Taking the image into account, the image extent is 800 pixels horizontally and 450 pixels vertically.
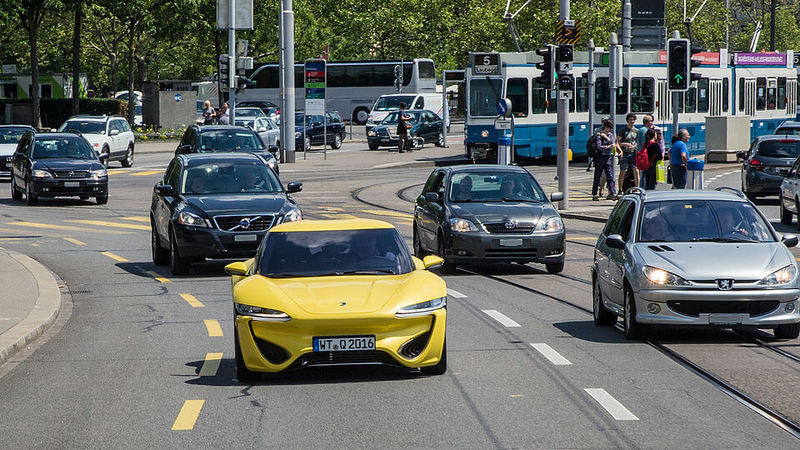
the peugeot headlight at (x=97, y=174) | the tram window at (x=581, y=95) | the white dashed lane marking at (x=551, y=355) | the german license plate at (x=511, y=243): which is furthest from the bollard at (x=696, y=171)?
the tram window at (x=581, y=95)

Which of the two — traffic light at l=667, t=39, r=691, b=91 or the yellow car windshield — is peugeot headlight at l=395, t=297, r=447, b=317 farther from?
traffic light at l=667, t=39, r=691, b=91

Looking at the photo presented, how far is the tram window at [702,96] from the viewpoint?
159 feet

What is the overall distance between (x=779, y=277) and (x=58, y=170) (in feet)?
72.9

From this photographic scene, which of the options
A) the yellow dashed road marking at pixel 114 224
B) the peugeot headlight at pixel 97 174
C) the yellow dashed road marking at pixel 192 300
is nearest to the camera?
A: the yellow dashed road marking at pixel 192 300

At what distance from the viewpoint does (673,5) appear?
84.4 metres

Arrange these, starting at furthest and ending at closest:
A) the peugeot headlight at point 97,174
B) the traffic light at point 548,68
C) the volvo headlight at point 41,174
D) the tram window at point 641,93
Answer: the tram window at point 641,93
the peugeot headlight at point 97,174
the volvo headlight at point 41,174
the traffic light at point 548,68

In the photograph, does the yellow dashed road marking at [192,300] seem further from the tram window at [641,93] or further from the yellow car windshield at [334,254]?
the tram window at [641,93]

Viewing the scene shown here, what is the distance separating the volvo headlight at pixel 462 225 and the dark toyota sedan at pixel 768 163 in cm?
1456

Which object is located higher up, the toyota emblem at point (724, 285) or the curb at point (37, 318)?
the toyota emblem at point (724, 285)

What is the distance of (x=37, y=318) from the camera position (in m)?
13.4

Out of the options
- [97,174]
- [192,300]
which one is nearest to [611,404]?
[192,300]

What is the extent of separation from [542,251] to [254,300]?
27.6ft

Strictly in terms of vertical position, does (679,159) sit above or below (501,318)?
above

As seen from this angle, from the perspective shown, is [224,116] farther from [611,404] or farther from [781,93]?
[611,404]
